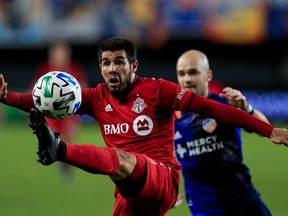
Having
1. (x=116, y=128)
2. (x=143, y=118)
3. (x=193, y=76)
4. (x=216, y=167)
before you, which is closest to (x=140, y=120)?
(x=143, y=118)

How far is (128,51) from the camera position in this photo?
5.60m

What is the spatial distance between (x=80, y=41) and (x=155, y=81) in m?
14.6

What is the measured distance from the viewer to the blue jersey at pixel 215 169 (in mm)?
6055

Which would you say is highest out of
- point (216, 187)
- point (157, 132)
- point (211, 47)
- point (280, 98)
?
point (211, 47)

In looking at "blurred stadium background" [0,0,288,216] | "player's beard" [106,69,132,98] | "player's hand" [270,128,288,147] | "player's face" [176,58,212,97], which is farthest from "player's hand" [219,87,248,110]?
"blurred stadium background" [0,0,288,216]

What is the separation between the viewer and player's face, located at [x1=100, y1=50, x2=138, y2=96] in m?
5.52

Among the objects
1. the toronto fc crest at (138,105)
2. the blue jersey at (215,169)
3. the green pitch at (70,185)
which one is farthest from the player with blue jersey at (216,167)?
the green pitch at (70,185)

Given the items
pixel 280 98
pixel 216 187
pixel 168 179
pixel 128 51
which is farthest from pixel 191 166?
pixel 280 98

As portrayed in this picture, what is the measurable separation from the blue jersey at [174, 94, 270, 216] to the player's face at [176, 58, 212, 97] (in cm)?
21

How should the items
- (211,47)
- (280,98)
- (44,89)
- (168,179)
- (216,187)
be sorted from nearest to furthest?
(44,89), (168,179), (216,187), (280,98), (211,47)

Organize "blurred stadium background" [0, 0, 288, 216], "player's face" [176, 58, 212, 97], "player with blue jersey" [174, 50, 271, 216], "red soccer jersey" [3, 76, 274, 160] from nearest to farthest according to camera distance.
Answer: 1. "red soccer jersey" [3, 76, 274, 160]
2. "player with blue jersey" [174, 50, 271, 216]
3. "player's face" [176, 58, 212, 97]
4. "blurred stadium background" [0, 0, 288, 216]

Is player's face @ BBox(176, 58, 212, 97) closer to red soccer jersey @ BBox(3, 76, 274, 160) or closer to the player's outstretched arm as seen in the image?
the player's outstretched arm

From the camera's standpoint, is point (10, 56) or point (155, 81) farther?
point (10, 56)

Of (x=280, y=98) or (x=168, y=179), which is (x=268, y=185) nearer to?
(x=168, y=179)
